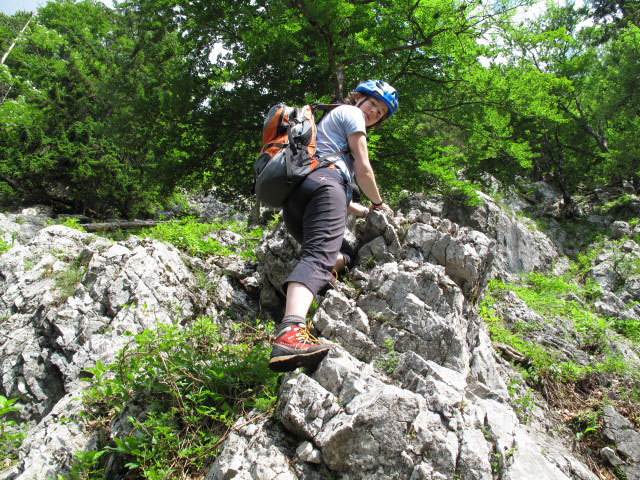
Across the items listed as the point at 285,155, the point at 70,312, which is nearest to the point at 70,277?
the point at 70,312

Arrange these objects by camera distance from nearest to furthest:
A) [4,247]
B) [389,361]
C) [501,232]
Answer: [389,361] → [4,247] → [501,232]

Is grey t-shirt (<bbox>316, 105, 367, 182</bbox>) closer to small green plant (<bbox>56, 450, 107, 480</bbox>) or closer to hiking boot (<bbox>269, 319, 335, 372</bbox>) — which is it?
hiking boot (<bbox>269, 319, 335, 372</bbox>)

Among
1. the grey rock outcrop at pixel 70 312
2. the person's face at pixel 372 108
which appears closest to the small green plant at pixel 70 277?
the grey rock outcrop at pixel 70 312

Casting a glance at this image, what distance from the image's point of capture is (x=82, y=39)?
2450 centimetres

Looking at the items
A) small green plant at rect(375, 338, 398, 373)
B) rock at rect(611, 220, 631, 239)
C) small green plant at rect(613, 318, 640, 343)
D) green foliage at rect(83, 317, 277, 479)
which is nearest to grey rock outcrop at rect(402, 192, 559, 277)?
small green plant at rect(613, 318, 640, 343)

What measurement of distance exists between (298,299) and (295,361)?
0.48 m

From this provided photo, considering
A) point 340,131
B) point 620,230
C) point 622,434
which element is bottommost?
point 622,434

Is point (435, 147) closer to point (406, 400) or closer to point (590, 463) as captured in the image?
point (590, 463)

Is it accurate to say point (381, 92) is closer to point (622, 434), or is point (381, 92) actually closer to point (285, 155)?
point (285, 155)

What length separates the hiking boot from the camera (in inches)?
108

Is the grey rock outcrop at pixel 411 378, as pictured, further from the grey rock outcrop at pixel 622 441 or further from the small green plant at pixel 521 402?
the grey rock outcrop at pixel 622 441

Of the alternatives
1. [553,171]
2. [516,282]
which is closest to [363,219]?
[516,282]

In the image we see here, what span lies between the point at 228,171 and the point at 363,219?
24.8ft

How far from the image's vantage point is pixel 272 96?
10.5 metres
